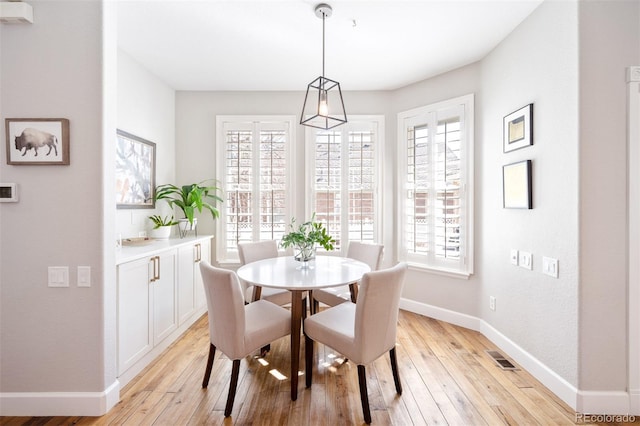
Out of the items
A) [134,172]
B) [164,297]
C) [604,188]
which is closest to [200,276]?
[164,297]

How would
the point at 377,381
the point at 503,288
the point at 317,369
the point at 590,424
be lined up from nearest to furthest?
the point at 590,424
the point at 377,381
the point at 317,369
the point at 503,288

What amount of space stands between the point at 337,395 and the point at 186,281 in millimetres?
1905

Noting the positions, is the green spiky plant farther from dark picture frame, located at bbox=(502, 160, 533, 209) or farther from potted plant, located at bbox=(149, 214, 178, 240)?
dark picture frame, located at bbox=(502, 160, 533, 209)

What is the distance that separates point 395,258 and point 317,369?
1.82 metres

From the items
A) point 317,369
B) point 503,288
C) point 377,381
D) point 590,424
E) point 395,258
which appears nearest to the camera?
point 590,424

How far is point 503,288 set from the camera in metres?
2.65

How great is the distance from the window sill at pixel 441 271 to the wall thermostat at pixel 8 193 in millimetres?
3582

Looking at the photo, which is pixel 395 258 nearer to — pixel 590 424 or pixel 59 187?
pixel 590 424

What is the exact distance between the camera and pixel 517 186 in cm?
240

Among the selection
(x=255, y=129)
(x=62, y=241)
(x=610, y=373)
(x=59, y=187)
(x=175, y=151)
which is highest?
(x=255, y=129)

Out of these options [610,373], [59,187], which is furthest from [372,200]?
[59,187]

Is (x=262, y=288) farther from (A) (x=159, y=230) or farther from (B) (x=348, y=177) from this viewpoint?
(B) (x=348, y=177)

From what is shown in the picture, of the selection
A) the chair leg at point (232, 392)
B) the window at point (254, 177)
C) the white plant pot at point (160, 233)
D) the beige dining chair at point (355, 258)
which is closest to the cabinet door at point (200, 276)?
the window at point (254, 177)

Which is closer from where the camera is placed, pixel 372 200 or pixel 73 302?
pixel 73 302
